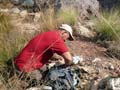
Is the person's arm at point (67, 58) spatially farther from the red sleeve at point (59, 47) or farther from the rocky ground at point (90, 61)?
the rocky ground at point (90, 61)

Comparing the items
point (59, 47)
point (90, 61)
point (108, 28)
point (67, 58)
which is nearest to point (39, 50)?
point (59, 47)

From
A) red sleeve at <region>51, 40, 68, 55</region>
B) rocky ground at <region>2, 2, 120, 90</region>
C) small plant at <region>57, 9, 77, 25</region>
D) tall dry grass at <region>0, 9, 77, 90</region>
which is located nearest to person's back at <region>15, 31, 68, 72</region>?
red sleeve at <region>51, 40, 68, 55</region>

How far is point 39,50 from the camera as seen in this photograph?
7098 mm

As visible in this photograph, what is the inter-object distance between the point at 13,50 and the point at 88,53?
4.72ft

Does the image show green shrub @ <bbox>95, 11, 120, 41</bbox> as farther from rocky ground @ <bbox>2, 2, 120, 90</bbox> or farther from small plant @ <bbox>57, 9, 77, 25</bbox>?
small plant @ <bbox>57, 9, 77, 25</bbox>

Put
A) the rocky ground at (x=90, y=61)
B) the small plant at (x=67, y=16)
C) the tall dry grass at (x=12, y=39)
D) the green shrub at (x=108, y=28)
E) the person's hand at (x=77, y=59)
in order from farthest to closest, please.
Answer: the small plant at (x=67, y=16)
the green shrub at (x=108, y=28)
the person's hand at (x=77, y=59)
the rocky ground at (x=90, y=61)
the tall dry grass at (x=12, y=39)

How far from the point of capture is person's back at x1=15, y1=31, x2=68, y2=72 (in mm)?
7012

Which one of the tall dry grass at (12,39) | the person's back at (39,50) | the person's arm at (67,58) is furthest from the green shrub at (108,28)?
the person's back at (39,50)

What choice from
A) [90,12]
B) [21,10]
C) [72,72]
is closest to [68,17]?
[90,12]

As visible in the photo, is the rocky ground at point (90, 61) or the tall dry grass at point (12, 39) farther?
the rocky ground at point (90, 61)

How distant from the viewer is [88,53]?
8422 mm

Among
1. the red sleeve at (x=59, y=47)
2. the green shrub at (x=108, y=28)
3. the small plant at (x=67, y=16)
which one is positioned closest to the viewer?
the red sleeve at (x=59, y=47)

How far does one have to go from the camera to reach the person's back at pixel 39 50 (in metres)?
7.01

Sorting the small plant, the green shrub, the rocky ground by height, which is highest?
the small plant
